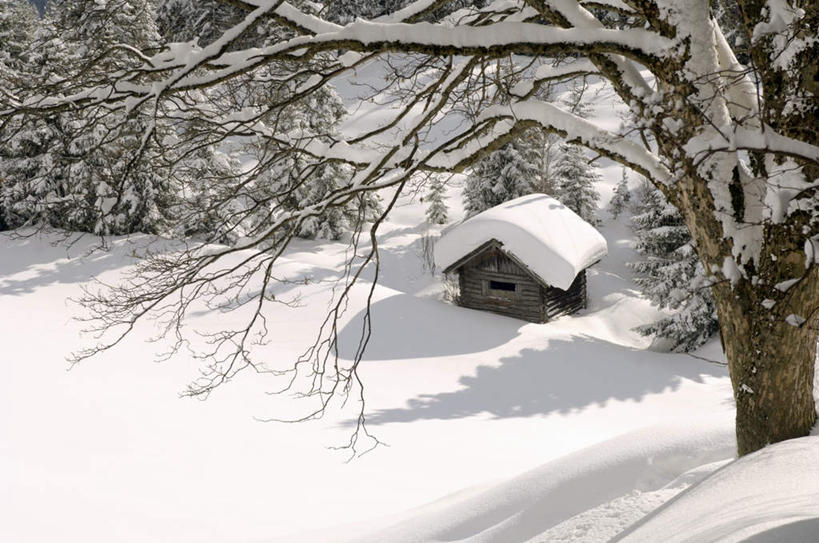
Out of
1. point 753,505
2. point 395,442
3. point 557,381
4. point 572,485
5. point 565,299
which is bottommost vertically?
point 557,381

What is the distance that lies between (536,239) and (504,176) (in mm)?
7779

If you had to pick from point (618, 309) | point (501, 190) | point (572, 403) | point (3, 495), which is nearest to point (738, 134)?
point (3, 495)

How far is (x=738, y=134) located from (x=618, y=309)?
62.6ft

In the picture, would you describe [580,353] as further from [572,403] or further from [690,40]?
[690,40]

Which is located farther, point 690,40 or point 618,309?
point 618,309

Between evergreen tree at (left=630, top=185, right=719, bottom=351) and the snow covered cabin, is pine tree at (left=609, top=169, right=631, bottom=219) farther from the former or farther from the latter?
evergreen tree at (left=630, top=185, right=719, bottom=351)

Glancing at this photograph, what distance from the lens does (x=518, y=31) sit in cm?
341

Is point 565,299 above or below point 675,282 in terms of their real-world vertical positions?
below

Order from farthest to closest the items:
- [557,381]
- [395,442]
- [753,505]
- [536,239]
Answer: [536,239], [557,381], [395,442], [753,505]

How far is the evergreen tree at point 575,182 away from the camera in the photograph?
2667 cm

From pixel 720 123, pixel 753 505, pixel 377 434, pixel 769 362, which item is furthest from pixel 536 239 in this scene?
pixel 753 505

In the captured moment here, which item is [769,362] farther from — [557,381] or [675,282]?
[675,282]

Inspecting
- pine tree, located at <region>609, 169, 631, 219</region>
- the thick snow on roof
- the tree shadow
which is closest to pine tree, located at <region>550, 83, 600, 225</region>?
pine tree, located at <region>609, 169, 631, 219</region>

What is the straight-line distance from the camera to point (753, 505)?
2.95 meters
